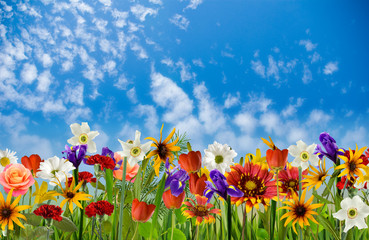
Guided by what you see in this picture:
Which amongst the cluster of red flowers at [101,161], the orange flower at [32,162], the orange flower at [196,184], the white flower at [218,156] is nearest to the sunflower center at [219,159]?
the white flower at [218,156]

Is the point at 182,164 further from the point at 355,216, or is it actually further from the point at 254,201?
the point at 355,216

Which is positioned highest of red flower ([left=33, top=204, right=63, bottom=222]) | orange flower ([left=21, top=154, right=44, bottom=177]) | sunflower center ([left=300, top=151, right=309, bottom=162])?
orange flower ([left=21, top=154, right=44, bottom=177])

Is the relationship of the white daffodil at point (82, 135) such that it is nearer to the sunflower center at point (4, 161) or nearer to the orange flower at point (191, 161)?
the orange flower at point (191, 161)

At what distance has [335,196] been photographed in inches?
64.9

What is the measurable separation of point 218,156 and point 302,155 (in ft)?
1.28

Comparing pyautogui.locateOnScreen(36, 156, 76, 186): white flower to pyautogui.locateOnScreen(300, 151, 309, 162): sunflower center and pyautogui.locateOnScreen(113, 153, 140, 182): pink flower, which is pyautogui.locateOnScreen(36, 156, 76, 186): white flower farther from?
pyautogui.locateOnScreen(300, 151, 309, 162): sunflower center

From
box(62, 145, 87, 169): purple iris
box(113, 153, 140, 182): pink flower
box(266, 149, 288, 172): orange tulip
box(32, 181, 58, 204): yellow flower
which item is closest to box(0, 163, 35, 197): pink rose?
box(32, 181, 58, 204): yellow flower

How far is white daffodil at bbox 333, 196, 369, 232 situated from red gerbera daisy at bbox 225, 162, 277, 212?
11.4 inches

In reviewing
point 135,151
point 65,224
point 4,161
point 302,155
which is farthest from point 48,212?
point 302,155

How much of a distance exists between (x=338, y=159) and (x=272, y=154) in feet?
1.11

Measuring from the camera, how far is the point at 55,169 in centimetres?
163

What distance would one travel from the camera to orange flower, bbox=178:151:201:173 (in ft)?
5.15

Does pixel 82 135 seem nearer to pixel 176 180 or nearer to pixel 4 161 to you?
pixel 176 180

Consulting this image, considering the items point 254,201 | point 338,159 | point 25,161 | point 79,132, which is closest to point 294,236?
point 338,159
